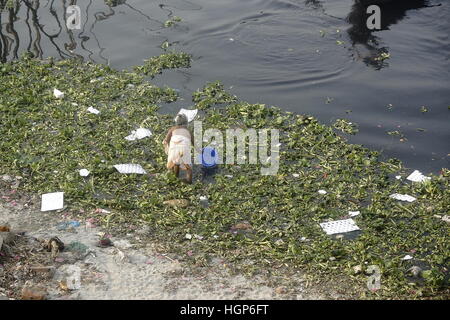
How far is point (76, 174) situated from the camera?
6.59 m

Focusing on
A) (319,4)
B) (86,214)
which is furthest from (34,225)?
(319,4)

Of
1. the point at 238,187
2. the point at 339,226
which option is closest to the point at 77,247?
the point at 238,187

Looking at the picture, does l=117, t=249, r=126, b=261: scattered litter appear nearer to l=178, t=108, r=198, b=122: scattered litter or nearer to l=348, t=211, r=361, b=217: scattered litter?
l=348, t=211, r=361, b=217: scattered litter

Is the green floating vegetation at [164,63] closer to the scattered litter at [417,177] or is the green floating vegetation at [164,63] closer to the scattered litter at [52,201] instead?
the scattered litter at [52,201]

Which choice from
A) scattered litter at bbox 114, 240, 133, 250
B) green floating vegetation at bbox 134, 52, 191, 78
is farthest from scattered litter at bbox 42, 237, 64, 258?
green floating vegetation at bbox 134, 52, 191, 78

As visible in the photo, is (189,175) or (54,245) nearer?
(54,245)

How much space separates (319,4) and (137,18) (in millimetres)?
3278

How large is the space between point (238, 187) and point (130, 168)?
125cm

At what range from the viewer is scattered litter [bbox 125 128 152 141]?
7.26 metres

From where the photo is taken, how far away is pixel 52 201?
20.3ft

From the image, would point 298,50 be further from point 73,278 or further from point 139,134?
point 73,278

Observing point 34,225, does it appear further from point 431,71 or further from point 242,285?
point 431,71

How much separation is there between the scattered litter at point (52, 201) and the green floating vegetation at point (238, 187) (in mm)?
78

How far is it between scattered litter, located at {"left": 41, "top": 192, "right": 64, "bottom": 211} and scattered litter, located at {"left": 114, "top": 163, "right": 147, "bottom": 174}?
2.36 feet
